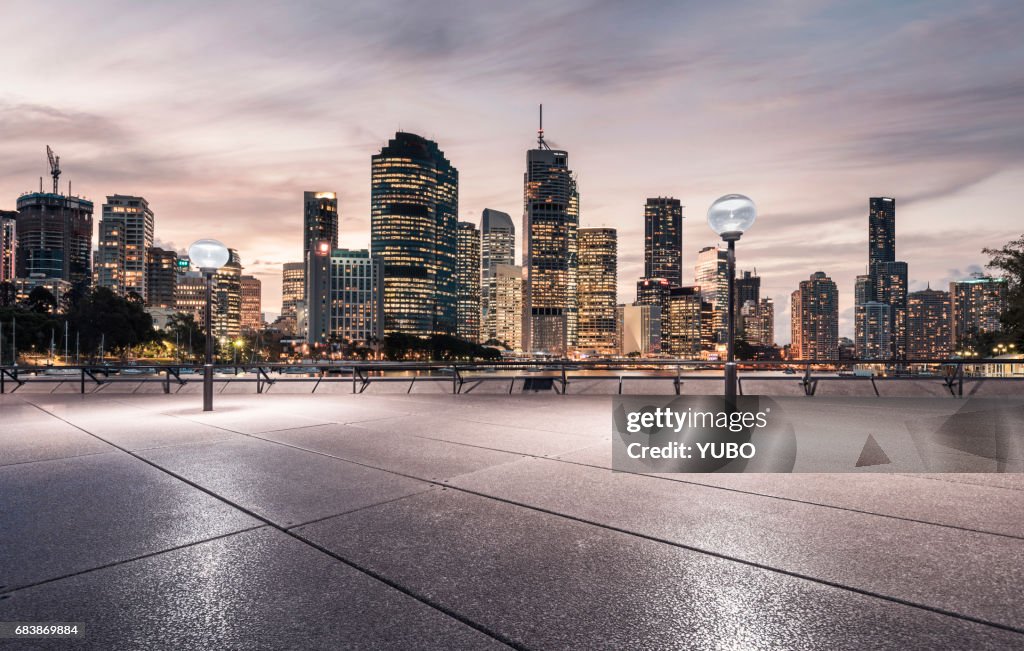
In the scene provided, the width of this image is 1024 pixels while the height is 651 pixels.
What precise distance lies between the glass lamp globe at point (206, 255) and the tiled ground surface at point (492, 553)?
6.26 metres

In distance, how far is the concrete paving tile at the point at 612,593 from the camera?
2.89 m

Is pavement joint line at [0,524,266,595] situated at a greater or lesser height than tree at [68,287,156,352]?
lesser

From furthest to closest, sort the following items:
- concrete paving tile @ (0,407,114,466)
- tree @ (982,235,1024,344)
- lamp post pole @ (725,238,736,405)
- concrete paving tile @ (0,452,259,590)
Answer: tree @ (982,235,1024,344)
lamp post pole @ (725,238,736,405)
concrete paving tile @ (0,407,114,466)
concrete paving tile @ (0,452,259,590)

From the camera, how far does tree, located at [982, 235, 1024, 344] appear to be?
1892cm

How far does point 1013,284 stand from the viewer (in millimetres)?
21109

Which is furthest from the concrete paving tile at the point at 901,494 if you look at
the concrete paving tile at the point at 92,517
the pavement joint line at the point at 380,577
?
the concrete paving tile at the point at 92,517

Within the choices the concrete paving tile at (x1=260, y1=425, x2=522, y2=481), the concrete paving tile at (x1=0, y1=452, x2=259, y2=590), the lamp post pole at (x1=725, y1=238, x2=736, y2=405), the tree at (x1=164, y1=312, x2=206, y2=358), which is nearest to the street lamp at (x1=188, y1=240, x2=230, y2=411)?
the concrete paving tile at (x1=260, y1=425, x2=522, y2=481)

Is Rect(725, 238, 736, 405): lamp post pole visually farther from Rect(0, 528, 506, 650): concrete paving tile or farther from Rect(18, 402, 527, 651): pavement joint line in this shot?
Rect(0, 528, 506, 650): concrete paving tile

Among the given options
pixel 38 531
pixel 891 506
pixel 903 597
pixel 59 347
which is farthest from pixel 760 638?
pixel 59 347

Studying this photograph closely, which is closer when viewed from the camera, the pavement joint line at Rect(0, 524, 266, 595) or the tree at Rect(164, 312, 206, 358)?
the pavement joint line at Rect(0, 524, 266, 595)

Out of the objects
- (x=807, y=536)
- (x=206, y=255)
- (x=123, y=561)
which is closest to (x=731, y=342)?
(x=807, y=536)

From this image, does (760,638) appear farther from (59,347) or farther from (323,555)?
(59,347)

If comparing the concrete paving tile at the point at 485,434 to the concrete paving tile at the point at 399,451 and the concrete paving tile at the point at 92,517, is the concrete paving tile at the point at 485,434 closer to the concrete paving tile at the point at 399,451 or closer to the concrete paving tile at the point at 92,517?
the concrete paving tile at the point at 399,451

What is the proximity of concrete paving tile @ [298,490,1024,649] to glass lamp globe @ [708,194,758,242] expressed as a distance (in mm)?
6280
